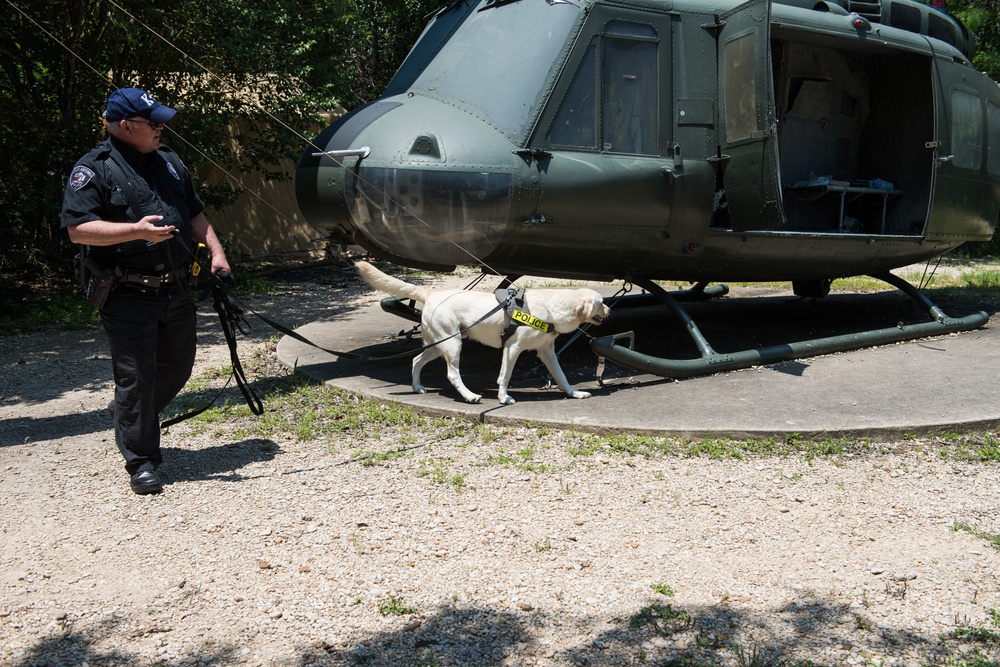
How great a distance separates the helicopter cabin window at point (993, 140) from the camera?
26.4 ft

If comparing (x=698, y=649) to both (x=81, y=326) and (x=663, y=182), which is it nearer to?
(x=663, y=182)

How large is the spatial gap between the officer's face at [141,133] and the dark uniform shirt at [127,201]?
48 mm

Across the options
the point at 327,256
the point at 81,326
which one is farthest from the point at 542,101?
the point at 327,256

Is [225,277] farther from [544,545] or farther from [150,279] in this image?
[544,545]

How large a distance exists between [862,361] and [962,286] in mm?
5584

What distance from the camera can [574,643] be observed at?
2.84 meters

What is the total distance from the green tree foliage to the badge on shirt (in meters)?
6.16

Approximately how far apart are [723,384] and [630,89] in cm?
217

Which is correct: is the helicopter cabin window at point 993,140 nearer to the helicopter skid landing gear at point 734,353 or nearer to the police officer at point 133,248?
the helicopter skid landing gear at point 734,353

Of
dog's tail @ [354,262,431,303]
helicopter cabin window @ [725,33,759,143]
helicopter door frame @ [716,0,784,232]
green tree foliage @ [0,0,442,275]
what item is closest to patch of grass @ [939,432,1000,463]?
helicopter door frame @ [716,0,784,232]

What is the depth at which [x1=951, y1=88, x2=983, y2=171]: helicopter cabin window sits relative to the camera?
758 cm

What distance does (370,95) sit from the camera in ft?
55.8

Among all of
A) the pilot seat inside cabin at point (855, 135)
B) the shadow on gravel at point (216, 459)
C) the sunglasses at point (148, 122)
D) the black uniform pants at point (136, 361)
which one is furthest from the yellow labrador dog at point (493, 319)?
the pilot seat inside cabin at point (855, 135)

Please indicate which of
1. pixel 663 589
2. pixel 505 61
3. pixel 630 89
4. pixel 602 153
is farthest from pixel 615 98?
pixel 663 589
